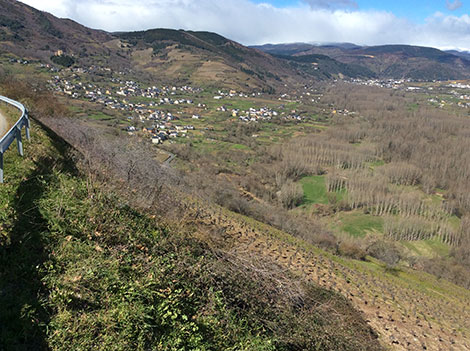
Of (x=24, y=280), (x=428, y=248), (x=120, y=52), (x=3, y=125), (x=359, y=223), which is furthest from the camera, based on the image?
(x=120, y=52)

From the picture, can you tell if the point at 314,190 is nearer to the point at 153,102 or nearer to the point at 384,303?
the point at 384,303

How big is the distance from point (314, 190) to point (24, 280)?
48904mm

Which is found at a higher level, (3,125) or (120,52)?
(120,52)

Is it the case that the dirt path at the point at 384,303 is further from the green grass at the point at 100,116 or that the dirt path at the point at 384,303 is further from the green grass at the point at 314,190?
the green grass at the point at 100,116

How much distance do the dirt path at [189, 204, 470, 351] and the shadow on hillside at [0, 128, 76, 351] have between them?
3856mm

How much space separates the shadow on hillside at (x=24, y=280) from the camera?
3606mm

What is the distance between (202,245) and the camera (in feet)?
21.3

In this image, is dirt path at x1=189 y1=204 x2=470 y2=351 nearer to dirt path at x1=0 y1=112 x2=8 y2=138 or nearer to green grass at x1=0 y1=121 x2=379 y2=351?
green grass at x1=0 y1=121 x2=379 y2=351

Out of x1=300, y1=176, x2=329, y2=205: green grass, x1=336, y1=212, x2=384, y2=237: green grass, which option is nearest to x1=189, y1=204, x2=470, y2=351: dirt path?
x1=336, y1=212, x2=384, y2=237: green grass

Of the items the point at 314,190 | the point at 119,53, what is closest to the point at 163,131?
the point at 314,190

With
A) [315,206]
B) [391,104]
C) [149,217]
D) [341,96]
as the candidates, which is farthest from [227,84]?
[149,217]

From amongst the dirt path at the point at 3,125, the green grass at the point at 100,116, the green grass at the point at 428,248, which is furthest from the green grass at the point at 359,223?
the green grass at the point at 100,116

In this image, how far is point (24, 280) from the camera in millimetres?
4234

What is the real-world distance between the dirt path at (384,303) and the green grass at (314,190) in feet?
105
